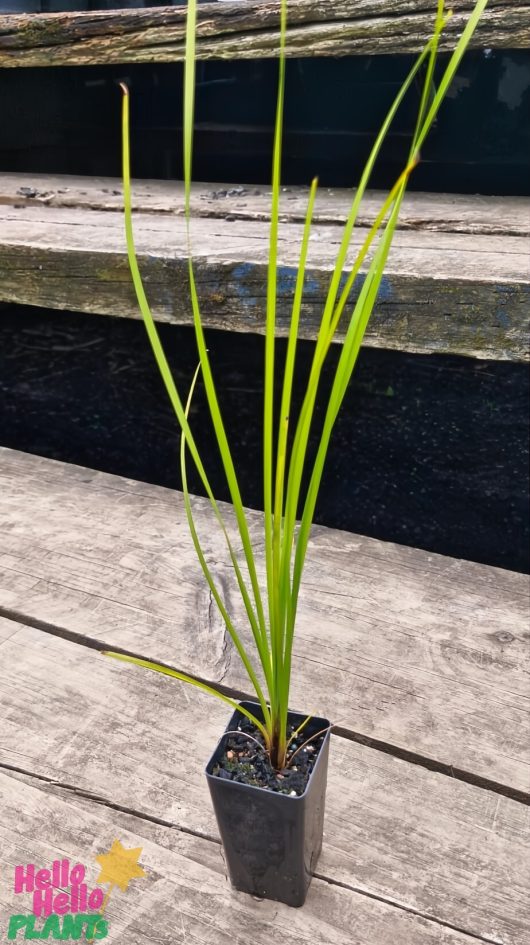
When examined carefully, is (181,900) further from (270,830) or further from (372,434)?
(372,434)

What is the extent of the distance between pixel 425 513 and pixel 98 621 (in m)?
1.00

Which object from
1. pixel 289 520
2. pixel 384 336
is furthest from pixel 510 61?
pixel 289 520

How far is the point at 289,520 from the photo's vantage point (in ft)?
1.63

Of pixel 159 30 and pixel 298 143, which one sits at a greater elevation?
pixel 159 30

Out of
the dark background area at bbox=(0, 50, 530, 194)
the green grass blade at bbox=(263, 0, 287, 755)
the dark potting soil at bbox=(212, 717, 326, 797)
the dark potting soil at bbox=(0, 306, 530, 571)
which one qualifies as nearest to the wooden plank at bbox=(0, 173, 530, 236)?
the dark background area at bbox=(0, 50, 530, 194)

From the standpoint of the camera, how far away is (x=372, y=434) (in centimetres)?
177

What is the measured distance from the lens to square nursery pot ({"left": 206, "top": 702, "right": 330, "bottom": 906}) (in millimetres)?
544

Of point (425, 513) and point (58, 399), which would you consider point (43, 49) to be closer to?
point (58, 399)

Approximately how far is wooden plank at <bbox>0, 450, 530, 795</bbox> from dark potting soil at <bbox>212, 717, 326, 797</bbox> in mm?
197

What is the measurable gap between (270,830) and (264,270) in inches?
25.7

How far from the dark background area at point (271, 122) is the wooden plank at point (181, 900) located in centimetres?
130

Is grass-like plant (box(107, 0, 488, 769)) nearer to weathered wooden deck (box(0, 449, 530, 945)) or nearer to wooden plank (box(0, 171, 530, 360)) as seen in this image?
weathered wooden deck (box(0, 449, 530, 945))

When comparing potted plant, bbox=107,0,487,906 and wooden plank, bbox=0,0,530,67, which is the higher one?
wooden plank, bbox=0,0,530,67

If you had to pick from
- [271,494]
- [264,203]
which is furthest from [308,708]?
[264,203]
